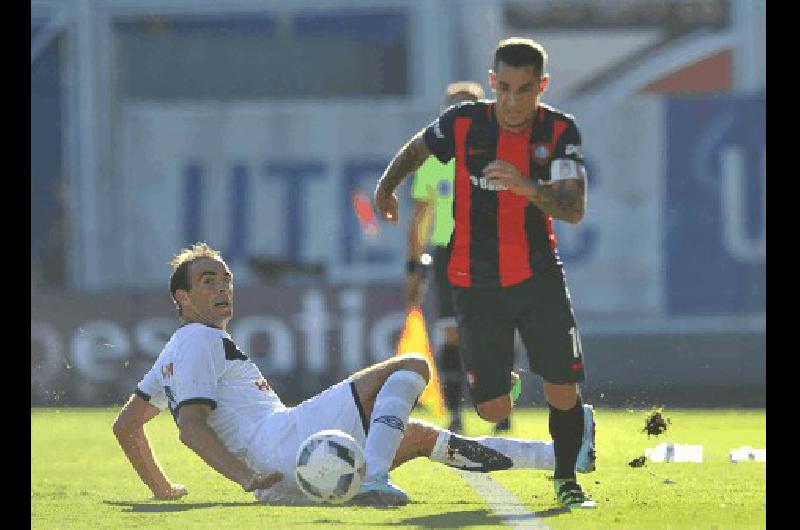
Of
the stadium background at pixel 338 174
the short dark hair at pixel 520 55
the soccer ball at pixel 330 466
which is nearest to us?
the soccer ball at pixel 330 466

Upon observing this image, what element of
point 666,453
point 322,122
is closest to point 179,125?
point 322,122

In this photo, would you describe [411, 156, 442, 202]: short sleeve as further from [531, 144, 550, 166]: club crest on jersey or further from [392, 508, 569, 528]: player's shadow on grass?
[392, 508, 569, 528]: player's shadow on grass

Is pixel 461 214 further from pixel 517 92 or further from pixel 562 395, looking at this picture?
pixel 562 395

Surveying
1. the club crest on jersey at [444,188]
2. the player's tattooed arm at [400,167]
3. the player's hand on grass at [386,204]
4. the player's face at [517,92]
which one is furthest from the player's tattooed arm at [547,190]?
the club crest on jersey at [444,188]

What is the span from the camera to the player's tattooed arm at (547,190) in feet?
28.1

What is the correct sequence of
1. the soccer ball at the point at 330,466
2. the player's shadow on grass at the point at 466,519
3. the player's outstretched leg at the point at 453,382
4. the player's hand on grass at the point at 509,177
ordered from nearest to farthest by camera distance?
the player's shadow on grass at the point at 466,519 < the soccer ball at the point at 330,466 < the player's hand on grass at the point at 509,177 < the player's outstretched leg at the point at 453,382

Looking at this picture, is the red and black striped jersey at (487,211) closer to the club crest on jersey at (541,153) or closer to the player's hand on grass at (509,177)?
the club crest on jersey at (541,153)

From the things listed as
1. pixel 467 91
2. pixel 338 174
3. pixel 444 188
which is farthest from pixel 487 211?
pixel 338 174

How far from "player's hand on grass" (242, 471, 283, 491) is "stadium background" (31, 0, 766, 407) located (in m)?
9.19

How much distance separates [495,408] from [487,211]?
3.05 feet

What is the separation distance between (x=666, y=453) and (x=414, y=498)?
2.84 m

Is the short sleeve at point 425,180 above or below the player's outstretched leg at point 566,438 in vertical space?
above

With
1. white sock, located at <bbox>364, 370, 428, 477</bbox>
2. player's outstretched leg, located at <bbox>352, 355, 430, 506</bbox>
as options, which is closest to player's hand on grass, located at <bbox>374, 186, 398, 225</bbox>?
player's outstretched leg, located at <bbox>352, 355, 430, 506</bbox>

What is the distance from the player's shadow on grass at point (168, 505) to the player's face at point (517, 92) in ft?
6.77
